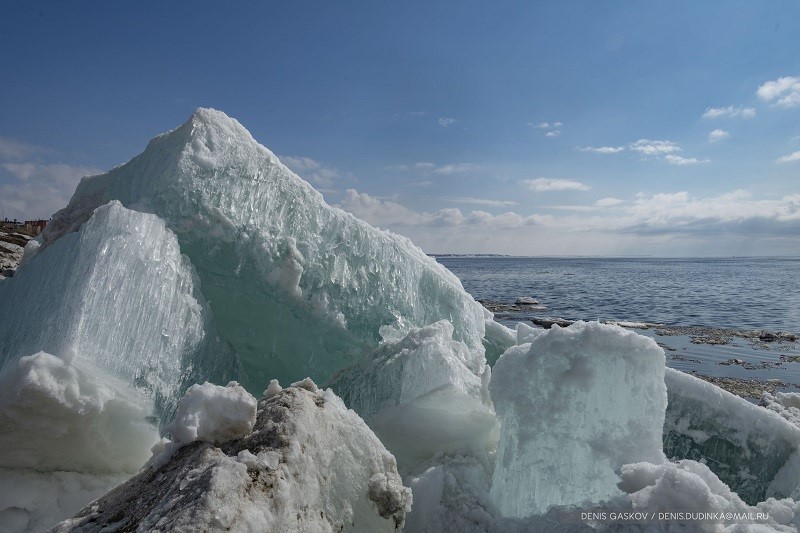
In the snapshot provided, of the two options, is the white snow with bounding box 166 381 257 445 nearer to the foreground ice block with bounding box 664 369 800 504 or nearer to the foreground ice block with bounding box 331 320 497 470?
the foreground ice block with bounding box 331 320 497 470

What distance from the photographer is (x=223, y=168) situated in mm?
4984

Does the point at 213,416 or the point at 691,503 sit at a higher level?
the point at 213,416

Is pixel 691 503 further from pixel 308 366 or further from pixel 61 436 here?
pixel 61 436

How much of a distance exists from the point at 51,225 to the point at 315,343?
122 inches

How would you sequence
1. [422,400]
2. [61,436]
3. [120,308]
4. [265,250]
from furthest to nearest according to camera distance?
[265,250]
[422,400]
[120,308]
[61,436]

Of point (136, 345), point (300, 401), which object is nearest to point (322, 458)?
point (300, 401)

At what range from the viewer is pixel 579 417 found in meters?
3.38

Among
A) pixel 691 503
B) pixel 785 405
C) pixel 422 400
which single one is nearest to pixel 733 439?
pixel 785 405

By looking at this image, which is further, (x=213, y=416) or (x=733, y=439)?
(x=733, y=439)

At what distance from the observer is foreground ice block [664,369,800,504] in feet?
13.6

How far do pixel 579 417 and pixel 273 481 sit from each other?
213 centimetres

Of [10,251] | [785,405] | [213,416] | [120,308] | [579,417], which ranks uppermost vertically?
[10,251]

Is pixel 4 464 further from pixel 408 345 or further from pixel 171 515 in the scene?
pixel 408 345

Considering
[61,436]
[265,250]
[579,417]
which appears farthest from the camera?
[265,250]
